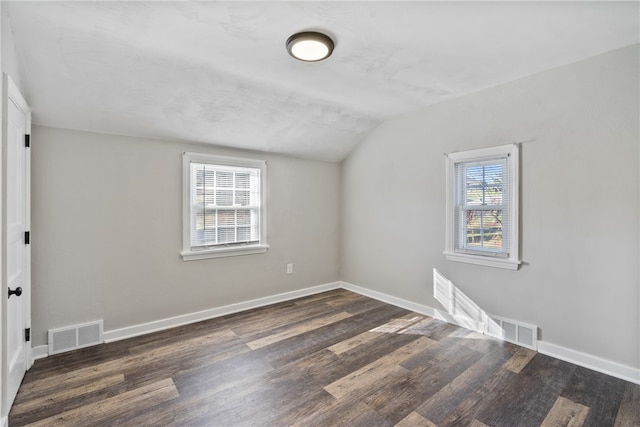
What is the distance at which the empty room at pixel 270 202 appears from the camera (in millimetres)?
2000

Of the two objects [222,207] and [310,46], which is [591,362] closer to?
[310,46]

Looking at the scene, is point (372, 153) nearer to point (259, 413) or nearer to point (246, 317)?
point (246, 317)

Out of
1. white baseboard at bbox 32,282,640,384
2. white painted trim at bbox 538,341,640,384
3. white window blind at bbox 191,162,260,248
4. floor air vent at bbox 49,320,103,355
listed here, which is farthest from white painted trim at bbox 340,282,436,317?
floor air vent at bbox 49,320,103,355

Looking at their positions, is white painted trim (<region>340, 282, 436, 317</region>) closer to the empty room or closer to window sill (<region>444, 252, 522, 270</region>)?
the empty room

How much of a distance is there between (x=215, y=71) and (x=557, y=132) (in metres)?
2.99

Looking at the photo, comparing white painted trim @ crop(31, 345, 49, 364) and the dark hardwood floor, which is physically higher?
white painted trim @ crop(31, 345, 49, 364)

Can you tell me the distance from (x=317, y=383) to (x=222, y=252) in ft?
6.59

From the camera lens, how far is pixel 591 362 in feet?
8.30

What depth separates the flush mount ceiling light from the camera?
2.12 m

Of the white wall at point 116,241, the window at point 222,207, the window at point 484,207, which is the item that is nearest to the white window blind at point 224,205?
the window at point 222,207

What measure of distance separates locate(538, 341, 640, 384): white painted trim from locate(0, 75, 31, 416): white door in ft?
13.0

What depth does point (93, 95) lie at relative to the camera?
8.52ft

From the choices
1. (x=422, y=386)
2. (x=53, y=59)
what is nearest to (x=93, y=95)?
(x=53, y=59)

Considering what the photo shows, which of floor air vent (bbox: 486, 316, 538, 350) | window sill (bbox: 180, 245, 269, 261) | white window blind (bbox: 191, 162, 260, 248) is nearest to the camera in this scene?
floor air vent (bbox: 486, 316, 538, 350)
